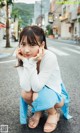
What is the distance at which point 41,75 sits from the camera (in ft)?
13.0

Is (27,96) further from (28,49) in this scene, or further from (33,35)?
(33,35)

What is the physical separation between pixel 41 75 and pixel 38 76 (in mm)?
36

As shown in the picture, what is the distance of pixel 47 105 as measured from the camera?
12.8 feet

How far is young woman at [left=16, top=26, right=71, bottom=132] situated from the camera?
383cm

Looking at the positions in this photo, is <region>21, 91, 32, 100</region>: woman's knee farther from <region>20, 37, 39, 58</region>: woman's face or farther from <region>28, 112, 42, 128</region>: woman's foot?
<region>20, 37, 39, 58</region>: woman's face

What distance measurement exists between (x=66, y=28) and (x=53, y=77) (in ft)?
232

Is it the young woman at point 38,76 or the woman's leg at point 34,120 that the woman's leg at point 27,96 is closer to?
the young woman at point 38,76

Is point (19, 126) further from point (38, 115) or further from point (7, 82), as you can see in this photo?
point (7, 82)

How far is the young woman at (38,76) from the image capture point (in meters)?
3.83

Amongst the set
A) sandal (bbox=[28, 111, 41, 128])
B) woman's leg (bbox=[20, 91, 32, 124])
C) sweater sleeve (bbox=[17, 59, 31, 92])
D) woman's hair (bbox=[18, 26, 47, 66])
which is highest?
woman's hair (bbox=[18, 26, 47, 66])

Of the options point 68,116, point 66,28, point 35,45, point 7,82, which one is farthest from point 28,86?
point 66,28

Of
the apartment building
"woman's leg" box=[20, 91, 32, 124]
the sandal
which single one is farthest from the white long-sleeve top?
the apartment building

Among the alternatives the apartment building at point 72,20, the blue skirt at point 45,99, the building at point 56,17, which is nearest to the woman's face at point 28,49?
the blue skirt at point 45,99

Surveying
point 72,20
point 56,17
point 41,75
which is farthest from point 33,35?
point 56,17
